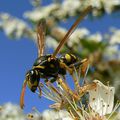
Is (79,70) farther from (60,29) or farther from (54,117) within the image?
(60,29)

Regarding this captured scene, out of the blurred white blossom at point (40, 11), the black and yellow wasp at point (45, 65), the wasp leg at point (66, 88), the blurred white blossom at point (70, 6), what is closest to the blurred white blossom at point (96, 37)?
the blurred white blossom at point (70, 6)

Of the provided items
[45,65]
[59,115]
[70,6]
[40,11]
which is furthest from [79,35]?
[59,115]

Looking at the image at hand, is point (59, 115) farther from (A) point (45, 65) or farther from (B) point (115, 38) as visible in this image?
(B) point (115, 38)

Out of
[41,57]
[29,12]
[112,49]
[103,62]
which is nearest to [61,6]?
[29,12]

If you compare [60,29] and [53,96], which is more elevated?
[60,29]

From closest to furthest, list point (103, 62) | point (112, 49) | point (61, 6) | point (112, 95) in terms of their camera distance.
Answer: point (112, 95) < point (103, 62) < point (112, 49) < point (61, 6)

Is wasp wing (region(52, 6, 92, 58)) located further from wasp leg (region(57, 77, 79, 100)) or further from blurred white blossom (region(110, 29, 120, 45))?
blurred white blossom (region(110, 29, 120, 45))

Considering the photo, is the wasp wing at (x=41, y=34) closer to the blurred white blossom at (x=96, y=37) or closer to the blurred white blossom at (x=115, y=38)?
the blurred white blossom at (x=96, y=37)
